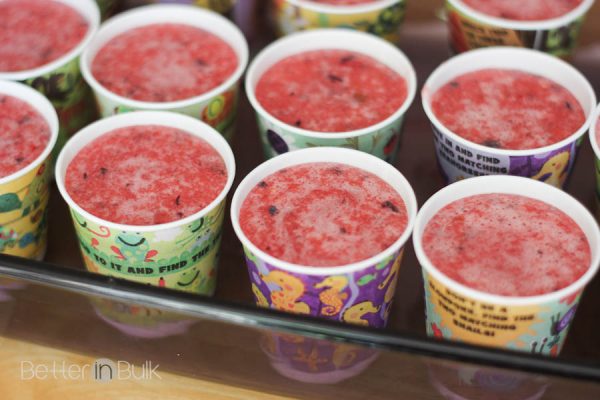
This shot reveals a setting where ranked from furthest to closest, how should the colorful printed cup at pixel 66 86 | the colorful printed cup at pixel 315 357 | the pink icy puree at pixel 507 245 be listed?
1. the colorful printed cup at pixel 66 86
2. the pink icy puree at pixel 507 245
3. the colorful printed cup at pixel 315 357

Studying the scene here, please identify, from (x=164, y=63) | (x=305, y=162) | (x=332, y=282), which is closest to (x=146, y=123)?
(x=164, y=63)

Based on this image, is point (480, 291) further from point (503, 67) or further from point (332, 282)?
point (503, 67)

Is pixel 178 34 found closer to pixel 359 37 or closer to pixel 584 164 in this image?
pixel 359 37

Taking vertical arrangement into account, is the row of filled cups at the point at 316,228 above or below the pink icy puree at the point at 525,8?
below

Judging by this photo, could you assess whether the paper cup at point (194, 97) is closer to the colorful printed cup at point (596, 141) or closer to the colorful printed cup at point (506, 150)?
A: the colorful printed cup at point (506, 150)

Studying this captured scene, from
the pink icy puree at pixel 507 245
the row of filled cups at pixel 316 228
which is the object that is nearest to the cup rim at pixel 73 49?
the row of filled cups at pixel 316 228

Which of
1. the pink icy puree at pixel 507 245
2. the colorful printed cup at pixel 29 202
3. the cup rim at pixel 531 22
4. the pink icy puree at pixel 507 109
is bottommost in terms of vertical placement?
the colorful printed cup at pixel 29 202

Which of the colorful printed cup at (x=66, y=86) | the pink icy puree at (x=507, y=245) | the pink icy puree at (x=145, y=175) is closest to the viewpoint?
the pink icy puree at (x=507, y=245)

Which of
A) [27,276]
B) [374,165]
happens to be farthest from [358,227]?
[27,276]

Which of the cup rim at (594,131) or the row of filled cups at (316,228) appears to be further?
the cup rim at (594,131)
